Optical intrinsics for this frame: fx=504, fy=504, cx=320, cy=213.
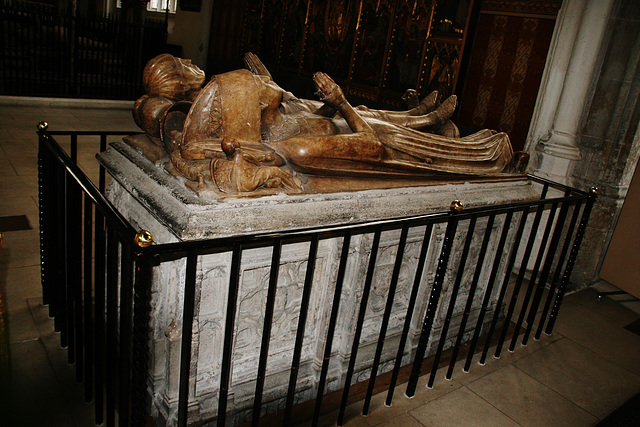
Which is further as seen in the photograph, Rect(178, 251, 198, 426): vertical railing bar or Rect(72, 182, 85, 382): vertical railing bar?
Rect(72, 182, 85, 382): vertical railing bar

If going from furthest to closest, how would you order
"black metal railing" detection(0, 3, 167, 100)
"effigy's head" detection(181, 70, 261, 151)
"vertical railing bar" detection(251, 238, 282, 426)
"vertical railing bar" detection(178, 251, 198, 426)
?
"black metal railing" detection(0, 3, 167, 100) < "effigy's head" detection(181, 70, 261, 151) < "vertical railing bar" detection(251, 238, 282, 426) < "vertical railing bar" detection(178, 251, 198, 426)

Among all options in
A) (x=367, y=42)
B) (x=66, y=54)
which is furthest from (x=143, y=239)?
(x=66, y=54)

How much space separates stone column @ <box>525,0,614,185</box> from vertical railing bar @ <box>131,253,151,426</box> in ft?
11.3

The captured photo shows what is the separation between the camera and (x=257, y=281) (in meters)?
1.97

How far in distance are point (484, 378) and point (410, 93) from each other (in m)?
1.71

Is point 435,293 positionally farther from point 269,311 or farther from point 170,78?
point 170,78

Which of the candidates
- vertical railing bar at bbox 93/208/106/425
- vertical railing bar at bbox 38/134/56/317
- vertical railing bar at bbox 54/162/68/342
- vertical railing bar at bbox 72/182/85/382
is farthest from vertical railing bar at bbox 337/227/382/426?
vertical railing bar at bbox 38/134/56/317

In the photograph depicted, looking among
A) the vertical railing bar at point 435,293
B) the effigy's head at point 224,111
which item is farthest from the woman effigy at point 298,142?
the vertical railing bar at point 435,293

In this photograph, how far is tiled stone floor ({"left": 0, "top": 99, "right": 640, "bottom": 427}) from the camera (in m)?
2.10

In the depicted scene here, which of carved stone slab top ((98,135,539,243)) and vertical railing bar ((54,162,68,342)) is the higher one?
carved stone slab top ((98,135,539,243))

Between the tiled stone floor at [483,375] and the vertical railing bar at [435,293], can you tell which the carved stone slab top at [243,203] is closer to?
the vertical railing bar at [435,293]

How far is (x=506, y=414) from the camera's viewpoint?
93.1 inches

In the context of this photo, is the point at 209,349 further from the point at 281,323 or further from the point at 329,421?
the point at 329,421

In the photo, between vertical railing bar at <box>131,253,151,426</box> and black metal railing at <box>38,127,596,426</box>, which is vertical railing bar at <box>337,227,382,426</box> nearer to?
black metal railing at <box>38,127,596,426</box>
